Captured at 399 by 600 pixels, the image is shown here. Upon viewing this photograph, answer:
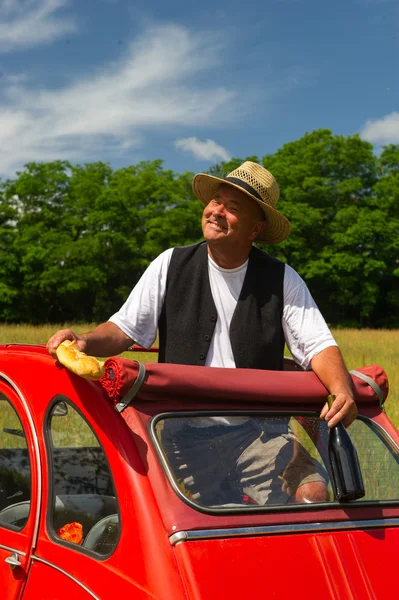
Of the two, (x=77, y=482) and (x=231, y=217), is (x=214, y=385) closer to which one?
(x=77, y=482)

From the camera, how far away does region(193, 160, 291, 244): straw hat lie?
3.62 metres

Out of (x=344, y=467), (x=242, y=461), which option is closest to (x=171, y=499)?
(x=242, y=461)

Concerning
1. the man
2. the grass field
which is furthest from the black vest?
the grass field

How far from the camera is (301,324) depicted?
3.41 m

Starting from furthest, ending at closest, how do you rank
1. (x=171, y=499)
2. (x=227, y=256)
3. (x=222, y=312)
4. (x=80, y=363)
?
(x=227, y=256), (x=222, y=312), (x=80, y=363), (x=171, y=499)

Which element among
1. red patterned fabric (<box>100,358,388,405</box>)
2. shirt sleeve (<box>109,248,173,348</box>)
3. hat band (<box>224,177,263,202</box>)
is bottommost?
red patterned fabric (<box>100,358,388,405</box>)

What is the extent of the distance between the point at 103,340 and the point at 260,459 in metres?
0.95

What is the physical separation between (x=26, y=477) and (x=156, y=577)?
2.91 ft

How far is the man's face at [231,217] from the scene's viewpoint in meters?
3.56

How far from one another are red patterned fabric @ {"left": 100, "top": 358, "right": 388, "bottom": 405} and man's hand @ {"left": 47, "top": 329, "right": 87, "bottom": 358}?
0.97ft

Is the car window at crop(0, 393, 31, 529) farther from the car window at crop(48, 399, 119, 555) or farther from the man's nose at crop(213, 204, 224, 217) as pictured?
the man's nose at crop(213, 204, 224, 217)

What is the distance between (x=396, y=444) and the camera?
295 centimetres

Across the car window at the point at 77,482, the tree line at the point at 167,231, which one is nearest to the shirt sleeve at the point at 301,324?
the car window at the point at 77,482

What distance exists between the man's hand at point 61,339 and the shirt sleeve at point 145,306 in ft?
1.39
